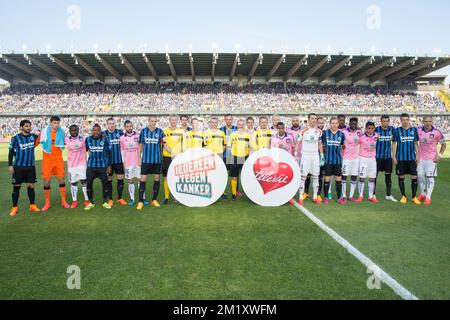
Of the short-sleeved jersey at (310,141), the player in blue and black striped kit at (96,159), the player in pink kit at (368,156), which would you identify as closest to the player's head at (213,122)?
the short-sleeved jersey at (310,141)

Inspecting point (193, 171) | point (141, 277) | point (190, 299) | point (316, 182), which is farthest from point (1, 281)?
point (316, 182)

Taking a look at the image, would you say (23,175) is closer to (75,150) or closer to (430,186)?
(75,150)

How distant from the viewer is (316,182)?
7027 mm

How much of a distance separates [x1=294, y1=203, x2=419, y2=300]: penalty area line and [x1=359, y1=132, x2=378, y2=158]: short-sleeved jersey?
2.55 metres

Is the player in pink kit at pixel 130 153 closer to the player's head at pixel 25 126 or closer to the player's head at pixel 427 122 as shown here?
the player's head at pixel 25 126

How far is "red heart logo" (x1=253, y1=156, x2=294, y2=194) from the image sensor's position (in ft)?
21.0

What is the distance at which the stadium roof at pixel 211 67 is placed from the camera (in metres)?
32.2

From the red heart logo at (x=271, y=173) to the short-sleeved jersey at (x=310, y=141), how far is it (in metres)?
0.84

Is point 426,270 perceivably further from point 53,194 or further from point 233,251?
point 53,194

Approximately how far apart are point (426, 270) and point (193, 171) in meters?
4.36

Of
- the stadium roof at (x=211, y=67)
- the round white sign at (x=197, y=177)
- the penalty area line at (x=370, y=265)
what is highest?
the stadium roof at (x=211, y=67)

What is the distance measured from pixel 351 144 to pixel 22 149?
769 cm

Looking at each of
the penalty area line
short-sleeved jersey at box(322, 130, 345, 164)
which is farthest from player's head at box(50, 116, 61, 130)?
short-sleeved jersey at box(322, 130, 345, 164)
